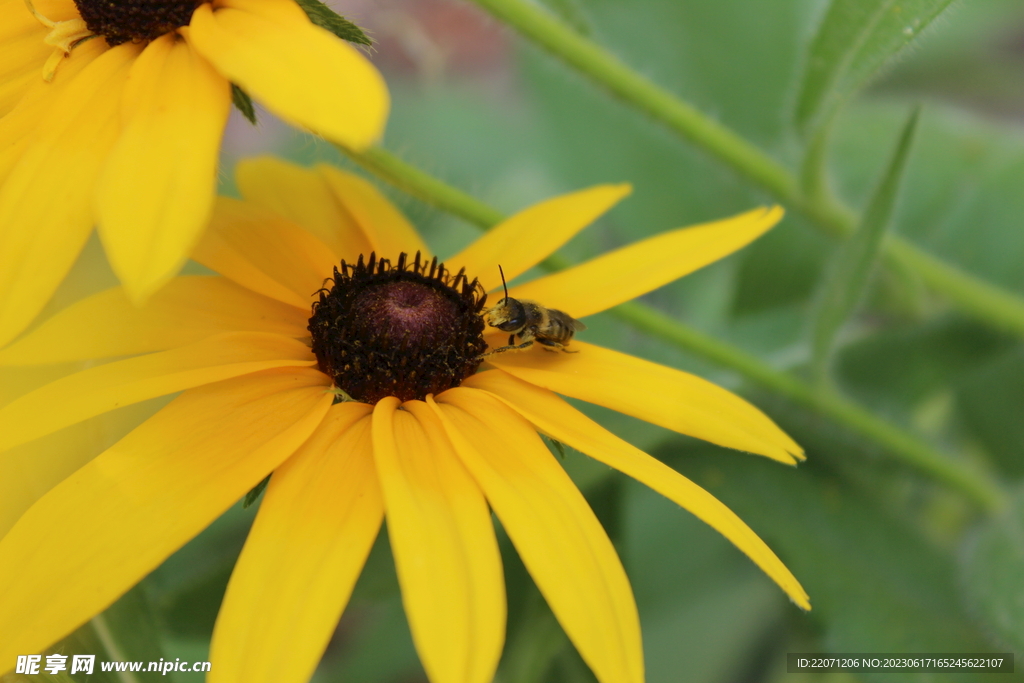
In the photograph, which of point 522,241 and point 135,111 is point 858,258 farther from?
point 135,111

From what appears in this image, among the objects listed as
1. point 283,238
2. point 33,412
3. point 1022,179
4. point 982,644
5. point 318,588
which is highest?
point 1022,179

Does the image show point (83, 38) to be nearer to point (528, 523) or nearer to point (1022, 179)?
point (528, 523)

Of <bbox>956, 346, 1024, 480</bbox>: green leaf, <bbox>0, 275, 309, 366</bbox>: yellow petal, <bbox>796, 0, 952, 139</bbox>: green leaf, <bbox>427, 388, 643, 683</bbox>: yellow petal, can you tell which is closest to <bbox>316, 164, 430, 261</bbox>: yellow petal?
<bbox>0, 275, 309, 366</bbox>: yellow petal

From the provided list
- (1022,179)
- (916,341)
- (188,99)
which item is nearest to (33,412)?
(188,99)

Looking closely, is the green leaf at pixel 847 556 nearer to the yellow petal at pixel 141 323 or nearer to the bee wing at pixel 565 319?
the bee wing at pixel 565 319

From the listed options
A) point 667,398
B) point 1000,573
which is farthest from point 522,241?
point 1000,573

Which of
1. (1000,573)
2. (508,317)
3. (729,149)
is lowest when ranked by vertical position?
(1000,573)

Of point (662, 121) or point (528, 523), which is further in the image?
point (662, 121)

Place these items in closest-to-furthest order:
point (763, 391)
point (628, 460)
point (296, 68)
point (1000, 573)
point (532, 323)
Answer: point (296, 68), point (628, 460), point (532, 323), point (1000, 573), point (763, 391)
